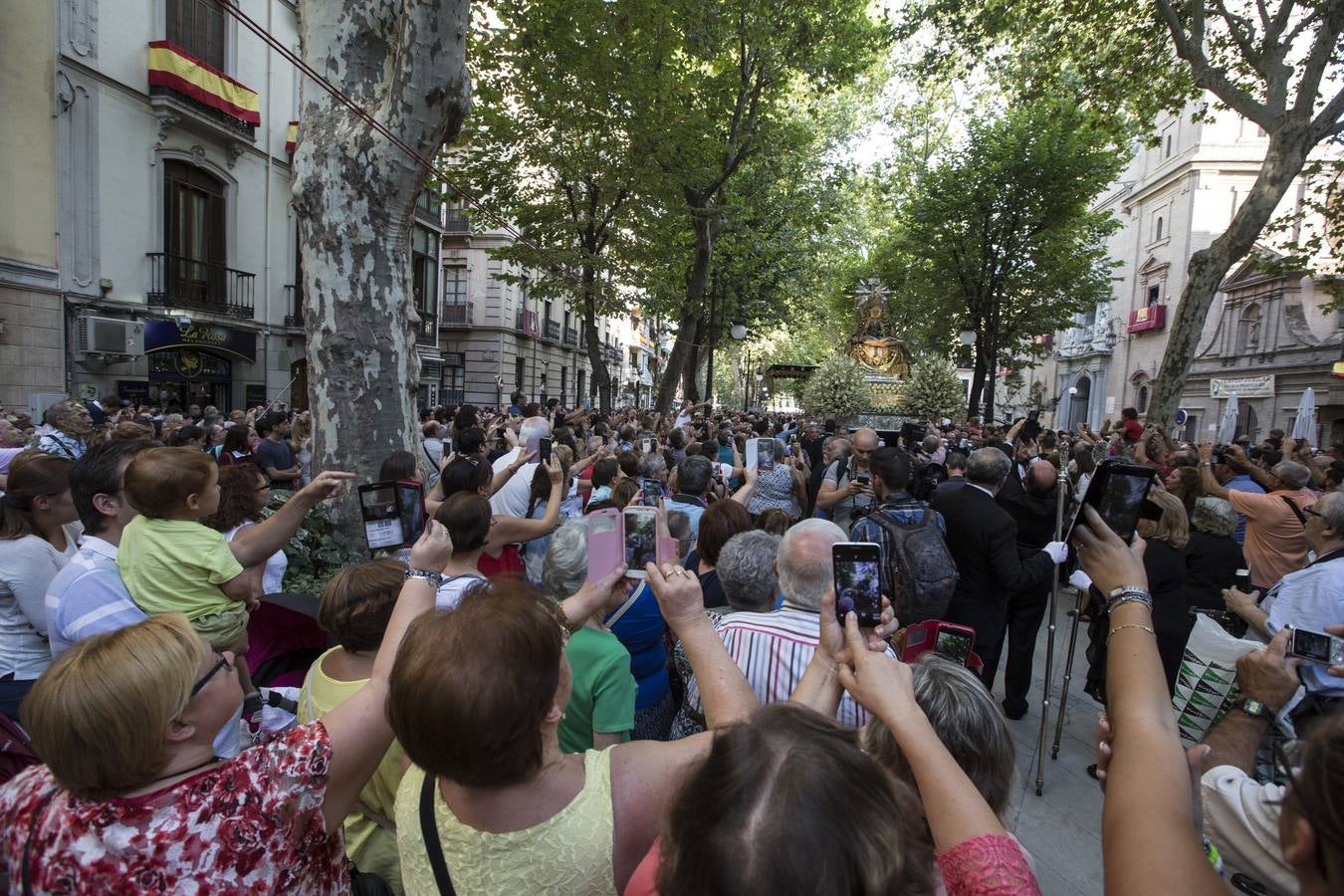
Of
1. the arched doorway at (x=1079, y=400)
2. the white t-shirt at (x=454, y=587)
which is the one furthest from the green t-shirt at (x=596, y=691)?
the arched doorway at (x=1079, y=400)

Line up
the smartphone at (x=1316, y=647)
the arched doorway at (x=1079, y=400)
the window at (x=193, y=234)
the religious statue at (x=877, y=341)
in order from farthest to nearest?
the arched doorway at (x=1079, y=400) → the religious statue at (x=877, y=341) → the window at (x=193, y=234) → the smartphone at (x=1316, y=647)

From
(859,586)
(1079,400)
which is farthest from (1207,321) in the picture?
(859,586)

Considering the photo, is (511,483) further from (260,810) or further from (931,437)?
(931,437)

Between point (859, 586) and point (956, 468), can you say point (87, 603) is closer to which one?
point (859, 586)

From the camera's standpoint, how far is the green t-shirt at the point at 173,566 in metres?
2.55

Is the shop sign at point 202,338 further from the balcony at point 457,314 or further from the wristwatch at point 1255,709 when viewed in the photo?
the wristwatch at point 1255,709

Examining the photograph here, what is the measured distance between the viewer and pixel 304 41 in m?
5.55

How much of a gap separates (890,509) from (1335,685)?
87.9 inches

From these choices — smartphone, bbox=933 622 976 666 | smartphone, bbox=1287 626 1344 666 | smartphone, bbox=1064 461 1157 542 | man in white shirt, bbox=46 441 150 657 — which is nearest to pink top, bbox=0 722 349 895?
man in white shirt, bbox=46 441 150 657

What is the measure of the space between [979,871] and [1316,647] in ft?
5.25

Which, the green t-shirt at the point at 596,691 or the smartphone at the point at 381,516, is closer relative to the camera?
the green t-shirt at the point at 596,691

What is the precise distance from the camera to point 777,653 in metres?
2.40

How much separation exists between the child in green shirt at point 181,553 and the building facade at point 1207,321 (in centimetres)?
1980

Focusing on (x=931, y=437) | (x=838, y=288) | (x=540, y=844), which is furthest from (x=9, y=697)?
(x=838, y=288)
